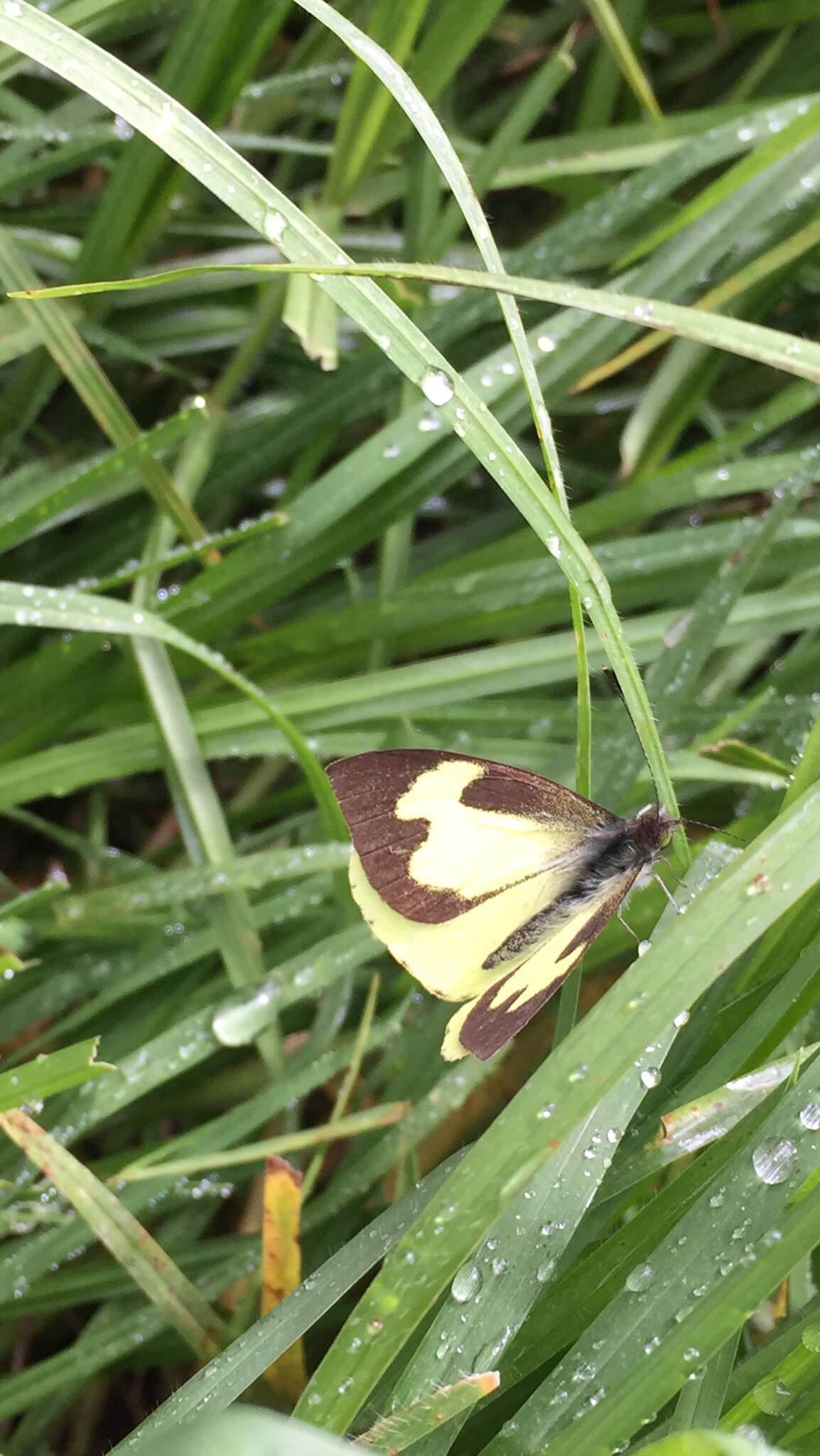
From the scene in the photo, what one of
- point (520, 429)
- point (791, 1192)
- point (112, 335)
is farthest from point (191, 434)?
point (791, 1192)

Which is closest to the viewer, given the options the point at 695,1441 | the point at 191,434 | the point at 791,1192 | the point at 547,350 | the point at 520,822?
the point at 695,1441

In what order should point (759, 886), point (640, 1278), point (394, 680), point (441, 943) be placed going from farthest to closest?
point (394, 680)
point (441, 943)
point (640, 1278)
point (759, 886)

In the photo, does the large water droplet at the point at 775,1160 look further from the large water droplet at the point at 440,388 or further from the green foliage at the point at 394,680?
the large water droplet at the point at 440,388

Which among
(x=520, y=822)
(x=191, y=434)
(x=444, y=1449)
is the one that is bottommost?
(x=444, y=1449)

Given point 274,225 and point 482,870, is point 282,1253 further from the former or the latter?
point 274,225

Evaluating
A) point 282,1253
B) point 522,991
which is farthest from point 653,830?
point 282,1253

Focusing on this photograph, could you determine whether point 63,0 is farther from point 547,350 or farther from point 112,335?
point 547,350
